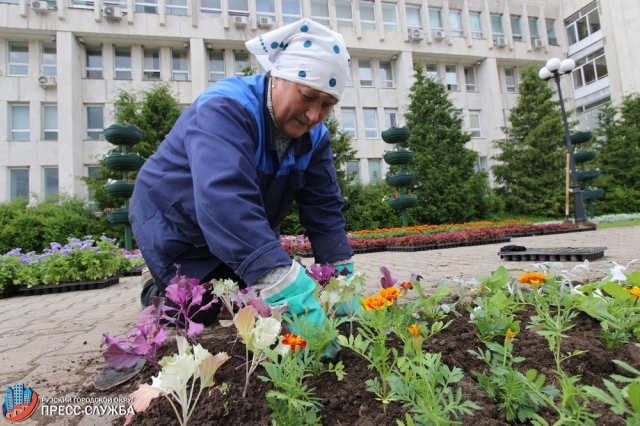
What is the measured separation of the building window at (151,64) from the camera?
20859mm

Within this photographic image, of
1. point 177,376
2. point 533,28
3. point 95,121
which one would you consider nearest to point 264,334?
point 177,376

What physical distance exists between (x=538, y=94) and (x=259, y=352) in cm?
2431

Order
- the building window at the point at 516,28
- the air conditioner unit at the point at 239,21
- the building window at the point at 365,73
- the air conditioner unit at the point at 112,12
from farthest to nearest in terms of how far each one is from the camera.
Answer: the building window at the point at 516,28, the building window at the point at 365,73, the air conditioner unit at the point at 239,21, the air conditioner unit at the point at 112,12

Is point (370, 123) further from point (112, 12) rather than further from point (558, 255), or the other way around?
point (558, 255)

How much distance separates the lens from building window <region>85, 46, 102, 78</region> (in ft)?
66.3

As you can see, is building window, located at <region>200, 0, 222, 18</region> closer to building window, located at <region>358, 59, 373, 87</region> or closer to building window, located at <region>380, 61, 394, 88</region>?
building window, located at <region>358, 59, 373, 87</region>

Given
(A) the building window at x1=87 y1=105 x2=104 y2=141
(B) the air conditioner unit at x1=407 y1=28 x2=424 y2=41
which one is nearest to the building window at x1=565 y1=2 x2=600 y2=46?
(B) the air conditioner unit at x1=407 y1=28 x2=424 y2=41

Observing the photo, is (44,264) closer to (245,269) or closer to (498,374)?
(245,269)

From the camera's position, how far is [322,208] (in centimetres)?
235

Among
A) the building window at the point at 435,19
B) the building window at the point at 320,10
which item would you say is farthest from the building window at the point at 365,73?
the building window at the point at 435,19

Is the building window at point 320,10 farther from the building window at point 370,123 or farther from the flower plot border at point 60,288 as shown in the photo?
the flower plot border at point 60,288

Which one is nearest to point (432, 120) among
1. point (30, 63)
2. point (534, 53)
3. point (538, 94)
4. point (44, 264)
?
point (538, 94)

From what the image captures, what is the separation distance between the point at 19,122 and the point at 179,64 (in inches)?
334

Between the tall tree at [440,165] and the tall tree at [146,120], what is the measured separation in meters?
11.4
